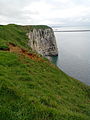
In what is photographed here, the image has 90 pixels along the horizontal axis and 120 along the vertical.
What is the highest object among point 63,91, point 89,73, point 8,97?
point 8,97

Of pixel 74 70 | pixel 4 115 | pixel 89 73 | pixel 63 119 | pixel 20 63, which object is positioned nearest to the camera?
pixel 4 115

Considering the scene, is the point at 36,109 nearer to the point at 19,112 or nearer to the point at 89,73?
the point at 19,112

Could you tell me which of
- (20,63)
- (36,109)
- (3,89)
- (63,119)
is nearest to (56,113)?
(63,119)

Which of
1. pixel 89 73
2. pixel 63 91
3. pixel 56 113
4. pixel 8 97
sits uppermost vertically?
pixel 8 97

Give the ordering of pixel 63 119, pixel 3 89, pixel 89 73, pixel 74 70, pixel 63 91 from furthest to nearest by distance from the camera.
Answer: pixel 74 70, pixel 89 73, pixel 63 91, pixel 3 89, pixel 63 119

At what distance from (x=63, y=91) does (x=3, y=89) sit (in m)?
6.47

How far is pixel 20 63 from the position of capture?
1736cm

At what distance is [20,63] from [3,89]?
8656 mm

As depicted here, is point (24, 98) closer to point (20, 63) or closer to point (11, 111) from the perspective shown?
point (11, 111)

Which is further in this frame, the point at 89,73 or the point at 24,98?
the point at 89,73

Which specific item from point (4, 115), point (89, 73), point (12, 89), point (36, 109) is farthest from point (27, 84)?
point (89, 73)

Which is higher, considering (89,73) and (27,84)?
(27,84)

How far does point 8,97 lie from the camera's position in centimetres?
822

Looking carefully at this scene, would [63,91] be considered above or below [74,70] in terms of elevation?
above
